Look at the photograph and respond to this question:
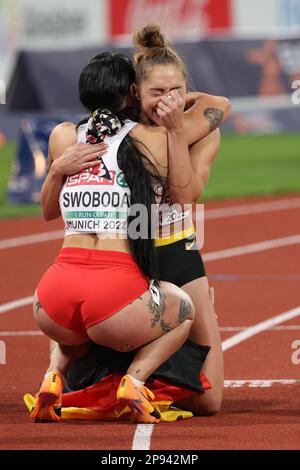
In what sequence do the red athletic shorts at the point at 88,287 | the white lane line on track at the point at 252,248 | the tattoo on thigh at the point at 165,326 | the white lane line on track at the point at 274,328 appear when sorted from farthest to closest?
the white lane line on track at the point at 252,248 → the white lane line on track at the point at 274,328 → the tattoo on thigh at the point at 165,326 → the red athletic shorts at the point at 88,287

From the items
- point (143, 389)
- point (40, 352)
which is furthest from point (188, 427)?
point (40, 352)

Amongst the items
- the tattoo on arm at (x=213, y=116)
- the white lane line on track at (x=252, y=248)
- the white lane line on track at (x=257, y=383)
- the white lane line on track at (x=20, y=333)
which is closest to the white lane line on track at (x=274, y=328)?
the white lane line on track at (x=20, y=333)

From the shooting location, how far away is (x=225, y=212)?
1421 cm

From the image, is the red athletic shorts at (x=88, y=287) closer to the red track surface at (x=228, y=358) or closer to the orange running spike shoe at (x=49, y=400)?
the orange running spike shoe at (x=49, y=400)

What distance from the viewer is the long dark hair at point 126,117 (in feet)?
17.7

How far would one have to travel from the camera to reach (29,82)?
2327 cm

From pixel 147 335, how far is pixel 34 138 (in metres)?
10.1

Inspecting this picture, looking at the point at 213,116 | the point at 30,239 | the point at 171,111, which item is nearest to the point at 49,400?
the point at 171,111

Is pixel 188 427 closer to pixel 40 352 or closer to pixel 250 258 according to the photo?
pixel 40 352

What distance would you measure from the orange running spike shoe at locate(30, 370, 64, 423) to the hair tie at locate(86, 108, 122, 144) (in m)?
1.08

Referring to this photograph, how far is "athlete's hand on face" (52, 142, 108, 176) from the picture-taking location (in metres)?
5.44

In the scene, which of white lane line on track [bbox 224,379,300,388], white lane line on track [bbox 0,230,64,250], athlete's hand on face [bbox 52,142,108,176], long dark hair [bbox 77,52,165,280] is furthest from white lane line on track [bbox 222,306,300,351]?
white lane line on track [bbox 0,230,64,250]

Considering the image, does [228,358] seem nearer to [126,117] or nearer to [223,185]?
[126,117]

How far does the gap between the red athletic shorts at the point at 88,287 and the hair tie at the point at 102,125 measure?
522mm
